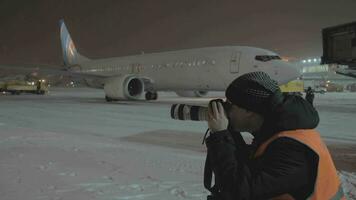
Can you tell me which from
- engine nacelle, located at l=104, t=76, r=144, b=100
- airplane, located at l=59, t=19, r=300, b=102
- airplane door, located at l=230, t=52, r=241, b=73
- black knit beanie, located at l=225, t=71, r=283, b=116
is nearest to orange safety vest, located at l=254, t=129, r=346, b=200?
black knit beanie, located at l=225, t=71, r=283, b=116

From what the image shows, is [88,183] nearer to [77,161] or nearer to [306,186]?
[77,161]

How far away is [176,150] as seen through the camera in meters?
6.72

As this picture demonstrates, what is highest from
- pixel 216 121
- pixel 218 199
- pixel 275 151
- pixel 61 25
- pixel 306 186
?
pixel 61 25

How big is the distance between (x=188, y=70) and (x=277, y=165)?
708 inches

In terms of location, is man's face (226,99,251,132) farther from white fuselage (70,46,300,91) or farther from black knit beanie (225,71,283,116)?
white fuselage (70,46,300,91)

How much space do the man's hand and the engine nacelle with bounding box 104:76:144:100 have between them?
59.7ft

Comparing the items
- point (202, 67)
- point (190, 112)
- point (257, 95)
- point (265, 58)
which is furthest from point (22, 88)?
point (257, 95)

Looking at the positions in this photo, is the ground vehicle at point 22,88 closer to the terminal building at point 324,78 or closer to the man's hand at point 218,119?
the terminal building at point 324,78

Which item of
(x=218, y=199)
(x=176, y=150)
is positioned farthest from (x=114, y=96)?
(x=218, y=199)

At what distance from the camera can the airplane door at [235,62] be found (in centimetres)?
1762

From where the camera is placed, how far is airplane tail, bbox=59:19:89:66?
32000 mm

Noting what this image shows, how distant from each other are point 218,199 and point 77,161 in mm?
4319

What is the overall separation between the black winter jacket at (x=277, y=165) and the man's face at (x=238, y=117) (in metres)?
0.09

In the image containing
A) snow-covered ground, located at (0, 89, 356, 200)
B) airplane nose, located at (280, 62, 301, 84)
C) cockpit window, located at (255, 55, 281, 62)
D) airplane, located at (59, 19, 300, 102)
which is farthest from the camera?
airplane, located at (59, 19, 300, 102)
